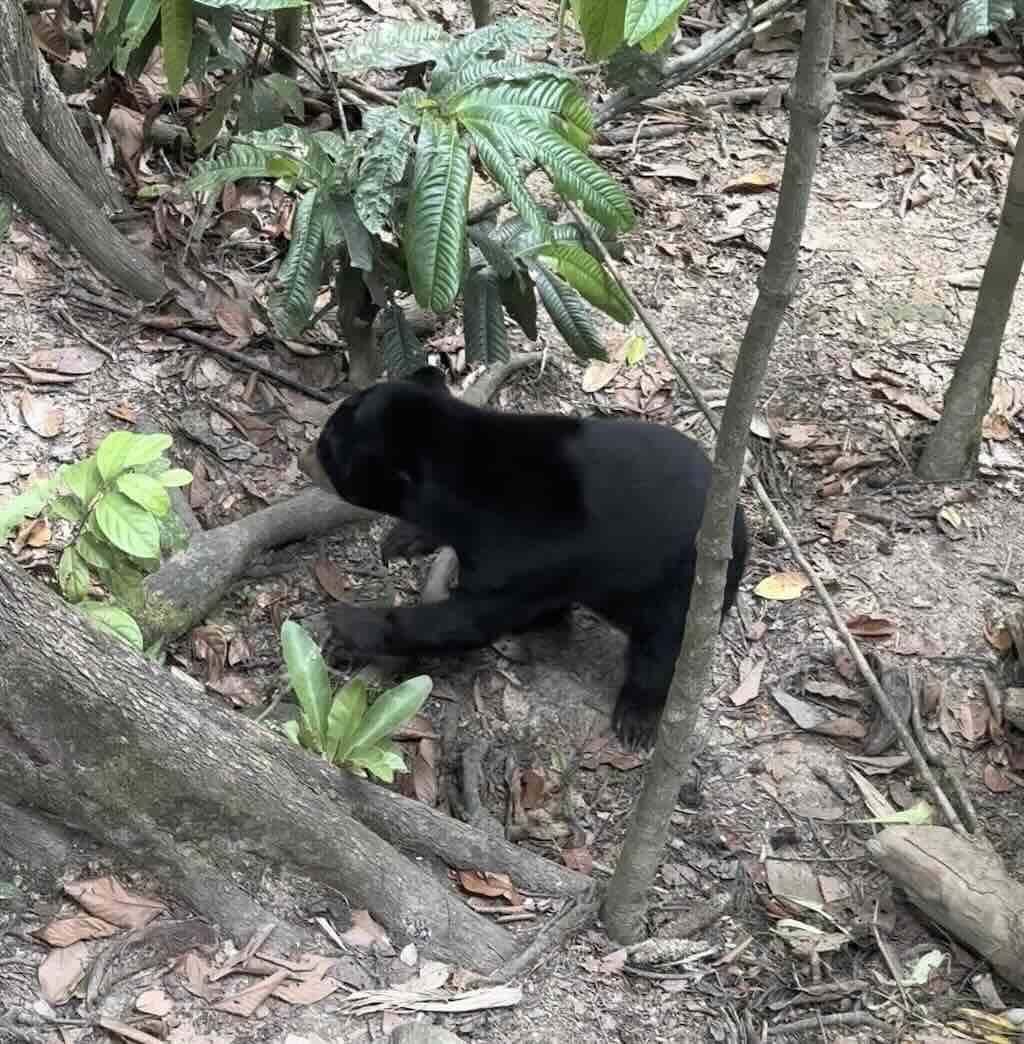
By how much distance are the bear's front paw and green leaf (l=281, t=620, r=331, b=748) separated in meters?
0.90

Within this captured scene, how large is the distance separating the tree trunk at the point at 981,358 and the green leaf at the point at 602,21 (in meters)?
3.50

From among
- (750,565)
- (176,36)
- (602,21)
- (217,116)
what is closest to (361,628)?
(750,565)

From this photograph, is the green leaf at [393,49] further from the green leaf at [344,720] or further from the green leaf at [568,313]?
the green leaf at [344,720]

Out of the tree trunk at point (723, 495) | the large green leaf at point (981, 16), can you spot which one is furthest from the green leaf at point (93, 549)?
the large green leaf at point (981, 16)

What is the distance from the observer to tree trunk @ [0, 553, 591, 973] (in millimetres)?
2670

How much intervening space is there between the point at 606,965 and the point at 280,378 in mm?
3049

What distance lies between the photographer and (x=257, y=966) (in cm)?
299

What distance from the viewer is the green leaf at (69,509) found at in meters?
3.10

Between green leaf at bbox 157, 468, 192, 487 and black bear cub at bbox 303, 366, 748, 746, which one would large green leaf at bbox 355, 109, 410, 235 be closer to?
black bear cub at bbox 303, 366, 748, 746

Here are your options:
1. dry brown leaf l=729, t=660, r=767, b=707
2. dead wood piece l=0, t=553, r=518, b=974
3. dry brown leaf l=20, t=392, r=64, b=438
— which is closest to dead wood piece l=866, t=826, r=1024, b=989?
dry brown leaf l=729, t=660, r=767, b=707

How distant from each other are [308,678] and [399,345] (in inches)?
72.2

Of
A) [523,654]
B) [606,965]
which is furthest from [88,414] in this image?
[606,965]

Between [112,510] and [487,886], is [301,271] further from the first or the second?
[487,886]

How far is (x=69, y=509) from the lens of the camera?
3111 millimetres
